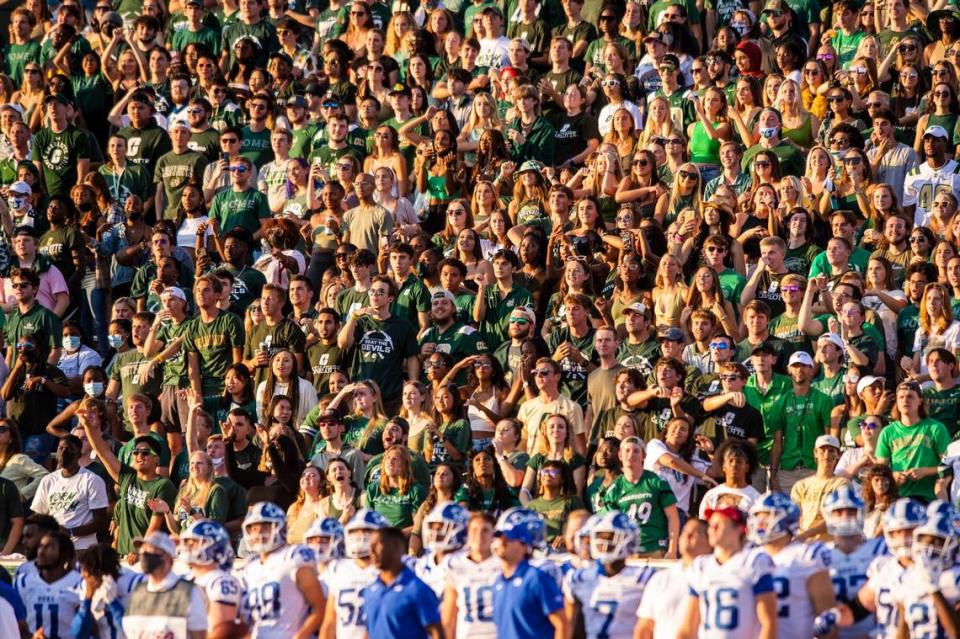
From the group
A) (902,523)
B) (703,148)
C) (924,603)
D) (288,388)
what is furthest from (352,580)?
(703,148)

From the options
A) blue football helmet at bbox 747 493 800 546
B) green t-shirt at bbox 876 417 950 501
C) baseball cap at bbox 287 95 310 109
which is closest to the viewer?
blue football helmet at bbox 747 493 800 546

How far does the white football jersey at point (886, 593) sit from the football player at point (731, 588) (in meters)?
0.64

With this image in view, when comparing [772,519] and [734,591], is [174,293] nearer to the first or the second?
[772,519]

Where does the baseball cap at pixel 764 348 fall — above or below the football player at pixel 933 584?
above

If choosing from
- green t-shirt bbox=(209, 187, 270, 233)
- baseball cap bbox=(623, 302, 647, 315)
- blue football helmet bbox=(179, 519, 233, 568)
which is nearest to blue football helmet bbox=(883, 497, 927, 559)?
blue football helmet bbox=(179, 519, 233, 568)

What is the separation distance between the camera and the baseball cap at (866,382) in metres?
17.2

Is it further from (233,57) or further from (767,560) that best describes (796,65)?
(767,560)

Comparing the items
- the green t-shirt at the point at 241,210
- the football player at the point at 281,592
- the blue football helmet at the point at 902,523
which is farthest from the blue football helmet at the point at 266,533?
the green t-shirt at the point at 241,210

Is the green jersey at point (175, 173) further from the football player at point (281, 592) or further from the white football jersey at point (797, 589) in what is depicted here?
the white football jersey at point (797, 589)

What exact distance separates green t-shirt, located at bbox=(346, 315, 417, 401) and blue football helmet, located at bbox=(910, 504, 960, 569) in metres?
7.26

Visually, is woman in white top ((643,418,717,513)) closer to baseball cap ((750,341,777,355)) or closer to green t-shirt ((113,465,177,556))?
baseball cap ((750,341,777,355))

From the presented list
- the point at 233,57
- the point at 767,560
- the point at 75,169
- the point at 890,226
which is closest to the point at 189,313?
the point at 75,169

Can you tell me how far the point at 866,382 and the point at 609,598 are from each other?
431 centimetres

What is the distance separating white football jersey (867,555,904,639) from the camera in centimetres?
1321
